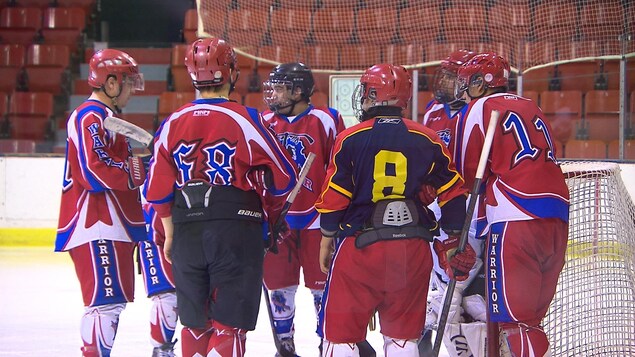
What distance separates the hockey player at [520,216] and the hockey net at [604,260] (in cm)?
33

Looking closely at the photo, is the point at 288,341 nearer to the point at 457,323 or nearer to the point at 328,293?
the point at 457,323

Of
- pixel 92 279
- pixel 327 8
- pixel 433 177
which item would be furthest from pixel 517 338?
pixel 327 8

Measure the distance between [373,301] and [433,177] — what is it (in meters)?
0.42

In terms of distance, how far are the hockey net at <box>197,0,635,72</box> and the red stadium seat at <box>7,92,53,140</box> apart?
2.19m

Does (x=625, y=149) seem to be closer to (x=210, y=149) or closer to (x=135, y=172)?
(x=135, y=172)

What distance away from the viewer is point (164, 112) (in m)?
9.02

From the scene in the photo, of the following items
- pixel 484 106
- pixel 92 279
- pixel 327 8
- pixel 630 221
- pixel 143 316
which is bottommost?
pixel 143 316

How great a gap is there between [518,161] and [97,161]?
4.68 feet

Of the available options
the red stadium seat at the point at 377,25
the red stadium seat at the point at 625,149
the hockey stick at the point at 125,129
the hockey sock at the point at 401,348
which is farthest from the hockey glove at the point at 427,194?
the red stadium seat at the point at 377,25

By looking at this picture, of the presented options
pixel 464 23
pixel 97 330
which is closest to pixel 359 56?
pixel 464 23

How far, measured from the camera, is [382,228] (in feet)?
9.23

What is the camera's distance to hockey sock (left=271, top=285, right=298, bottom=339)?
3928 millimetres

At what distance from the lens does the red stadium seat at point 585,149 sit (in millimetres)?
7375

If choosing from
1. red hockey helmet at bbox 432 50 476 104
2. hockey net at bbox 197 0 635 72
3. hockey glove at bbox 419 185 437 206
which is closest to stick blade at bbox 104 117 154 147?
hockey glove at bbox 419 185 437 206
